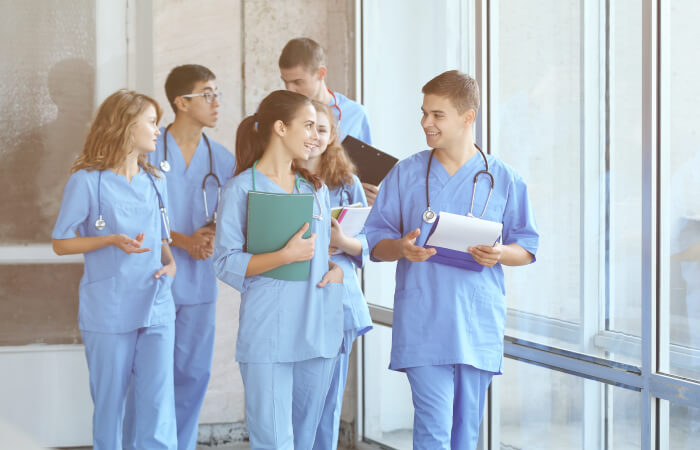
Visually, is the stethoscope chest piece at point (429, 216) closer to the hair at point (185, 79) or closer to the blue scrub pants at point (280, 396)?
the blue scrub pants at point (280, 396)

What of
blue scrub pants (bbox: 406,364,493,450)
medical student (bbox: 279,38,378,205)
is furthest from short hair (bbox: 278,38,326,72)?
blue scrub pants (bbox: 406,364,493,450)

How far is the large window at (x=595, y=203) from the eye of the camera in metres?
2.08

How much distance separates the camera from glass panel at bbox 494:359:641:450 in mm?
2350

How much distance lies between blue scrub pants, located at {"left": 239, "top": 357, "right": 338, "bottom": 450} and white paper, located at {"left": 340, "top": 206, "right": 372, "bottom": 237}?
0.44 metres

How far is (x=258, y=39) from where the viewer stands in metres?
3.60

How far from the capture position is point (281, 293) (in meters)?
2.20

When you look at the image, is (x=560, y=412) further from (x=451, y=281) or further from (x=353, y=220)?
(x=353, y=220)

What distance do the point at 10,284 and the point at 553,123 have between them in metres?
2.50

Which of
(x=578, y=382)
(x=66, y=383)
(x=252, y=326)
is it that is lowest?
(x=66, y=383)

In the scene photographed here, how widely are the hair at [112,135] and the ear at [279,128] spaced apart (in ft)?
2.19

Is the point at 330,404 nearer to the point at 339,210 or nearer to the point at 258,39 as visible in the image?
the point at 339,210

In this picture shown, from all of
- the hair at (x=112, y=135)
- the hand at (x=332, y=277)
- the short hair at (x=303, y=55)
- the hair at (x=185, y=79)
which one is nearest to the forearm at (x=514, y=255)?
the hand at (x=332, y=277)

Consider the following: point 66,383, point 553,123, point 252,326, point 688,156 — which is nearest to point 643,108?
point 688,156

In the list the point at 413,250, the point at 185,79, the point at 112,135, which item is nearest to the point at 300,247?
the point at 413,250
